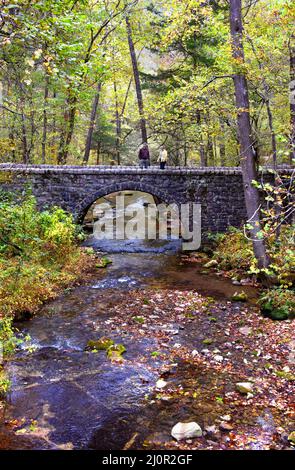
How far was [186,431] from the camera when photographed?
4727 millimetres

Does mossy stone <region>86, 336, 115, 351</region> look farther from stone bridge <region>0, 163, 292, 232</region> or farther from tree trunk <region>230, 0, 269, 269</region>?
stone bridge <region>0, 163, 292, 232</region>

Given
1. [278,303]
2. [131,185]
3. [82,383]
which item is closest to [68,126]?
[131,185]

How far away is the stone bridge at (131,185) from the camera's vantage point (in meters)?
15.1

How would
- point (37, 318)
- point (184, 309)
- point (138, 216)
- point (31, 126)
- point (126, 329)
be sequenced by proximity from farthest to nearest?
point (138, 216), point (31, 126), point (184, 309), point (37, 318), point (126, 329)

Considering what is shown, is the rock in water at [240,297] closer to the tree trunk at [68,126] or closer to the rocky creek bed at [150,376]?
the rocky creek bed at [150,376]

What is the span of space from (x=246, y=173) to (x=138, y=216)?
12506 millimetres

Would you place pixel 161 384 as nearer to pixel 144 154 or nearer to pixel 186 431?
pixel 186 431

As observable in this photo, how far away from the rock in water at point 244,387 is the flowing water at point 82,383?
515 mm

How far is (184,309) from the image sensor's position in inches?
365

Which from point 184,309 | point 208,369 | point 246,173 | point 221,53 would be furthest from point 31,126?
point 208,369

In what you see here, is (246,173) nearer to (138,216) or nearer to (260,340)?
(260,340)

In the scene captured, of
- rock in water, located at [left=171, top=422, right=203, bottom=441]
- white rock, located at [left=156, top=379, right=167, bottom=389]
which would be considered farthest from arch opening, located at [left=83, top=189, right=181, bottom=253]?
rock in water, located at [left=171, top=422, right=203, bottom=441]

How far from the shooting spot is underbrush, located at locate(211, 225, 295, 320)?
8107mm

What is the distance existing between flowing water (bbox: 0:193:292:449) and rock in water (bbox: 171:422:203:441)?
125mm
